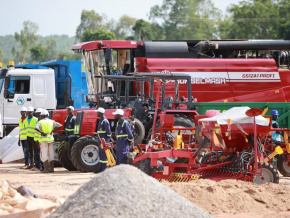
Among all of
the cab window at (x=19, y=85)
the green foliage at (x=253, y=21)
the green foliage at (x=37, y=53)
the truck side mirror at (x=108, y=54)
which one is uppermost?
the green foliage at (x=253, y=21)

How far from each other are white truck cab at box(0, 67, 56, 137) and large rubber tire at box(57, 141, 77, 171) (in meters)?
5.72

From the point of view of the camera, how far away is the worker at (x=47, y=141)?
818 inches

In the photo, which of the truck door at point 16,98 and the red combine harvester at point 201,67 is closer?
the red combine harvester at point 201,67

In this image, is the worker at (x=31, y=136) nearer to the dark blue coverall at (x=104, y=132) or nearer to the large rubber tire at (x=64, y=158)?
the large rubber tire at (x=64, y=158)

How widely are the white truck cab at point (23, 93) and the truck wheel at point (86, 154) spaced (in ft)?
22.8

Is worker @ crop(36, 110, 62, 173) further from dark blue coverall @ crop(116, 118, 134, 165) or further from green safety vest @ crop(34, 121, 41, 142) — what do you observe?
dark blue coverall @ crop(116, 118, 134, 165)

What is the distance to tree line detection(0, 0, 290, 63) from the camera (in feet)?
289

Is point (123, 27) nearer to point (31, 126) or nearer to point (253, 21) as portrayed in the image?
point (253, 21)

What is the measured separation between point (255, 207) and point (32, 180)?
277 inches

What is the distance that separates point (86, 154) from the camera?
2000cm

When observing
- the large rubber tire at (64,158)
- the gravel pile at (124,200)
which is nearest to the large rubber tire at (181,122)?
the large rubber tire at (64,158)

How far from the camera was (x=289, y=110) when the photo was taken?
21.5 meters

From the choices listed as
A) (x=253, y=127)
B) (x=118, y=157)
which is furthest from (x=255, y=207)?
(x=118, y=157)

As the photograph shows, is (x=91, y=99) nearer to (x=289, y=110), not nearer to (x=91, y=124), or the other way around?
(x=91, y=124)
